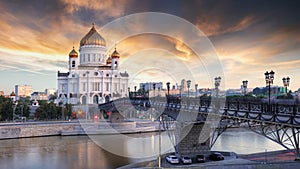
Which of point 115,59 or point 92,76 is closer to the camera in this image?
point 92,76

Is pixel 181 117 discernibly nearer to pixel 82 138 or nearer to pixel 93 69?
pixel 82 138

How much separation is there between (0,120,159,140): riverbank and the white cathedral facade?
1789 cm

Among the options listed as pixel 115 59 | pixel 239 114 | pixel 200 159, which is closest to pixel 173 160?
pixel 200 159

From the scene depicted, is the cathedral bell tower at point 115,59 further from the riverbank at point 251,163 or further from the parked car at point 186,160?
the parked car at point 186,160

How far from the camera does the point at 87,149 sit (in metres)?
23.8

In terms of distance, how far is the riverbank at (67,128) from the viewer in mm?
29352

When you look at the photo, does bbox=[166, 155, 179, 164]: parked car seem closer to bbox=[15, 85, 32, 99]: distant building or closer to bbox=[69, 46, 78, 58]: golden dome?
bbox=[69, 46, 78, 58]: golden dome

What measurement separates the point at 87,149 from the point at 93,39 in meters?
37.3

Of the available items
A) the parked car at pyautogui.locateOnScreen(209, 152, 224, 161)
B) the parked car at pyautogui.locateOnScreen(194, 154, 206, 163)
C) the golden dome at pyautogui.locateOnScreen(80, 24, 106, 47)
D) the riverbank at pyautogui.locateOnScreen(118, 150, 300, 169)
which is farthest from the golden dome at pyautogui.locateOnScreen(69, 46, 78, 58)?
the parked car at pyautogui.locateOnScreen(209, 152, 224, 161)

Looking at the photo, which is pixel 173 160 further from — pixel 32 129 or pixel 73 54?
pixel 73 54

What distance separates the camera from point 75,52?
186ft

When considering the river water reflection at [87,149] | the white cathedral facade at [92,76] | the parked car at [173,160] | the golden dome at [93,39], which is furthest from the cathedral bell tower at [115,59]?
the parked car at [173,160]

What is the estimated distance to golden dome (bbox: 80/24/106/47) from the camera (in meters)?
57.6

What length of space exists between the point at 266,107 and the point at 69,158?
1480cm
